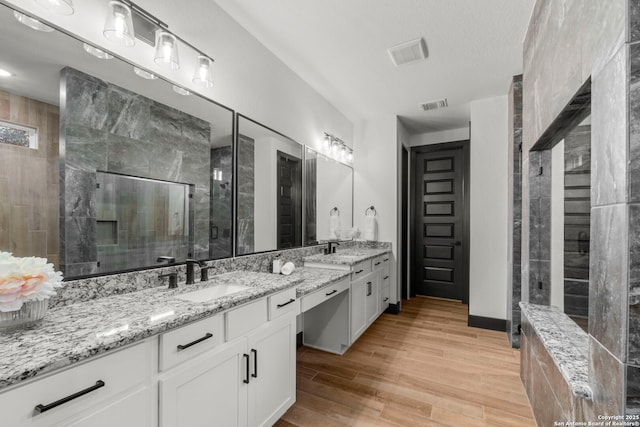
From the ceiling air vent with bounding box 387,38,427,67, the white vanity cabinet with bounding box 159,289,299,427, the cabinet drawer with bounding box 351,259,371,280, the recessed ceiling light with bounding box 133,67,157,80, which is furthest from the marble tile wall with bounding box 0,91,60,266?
the ceiling air vent with bounding box 387,38,427,67

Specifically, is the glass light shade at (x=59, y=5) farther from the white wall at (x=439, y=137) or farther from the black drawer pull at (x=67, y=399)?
the white wall at (x=439, y=137)

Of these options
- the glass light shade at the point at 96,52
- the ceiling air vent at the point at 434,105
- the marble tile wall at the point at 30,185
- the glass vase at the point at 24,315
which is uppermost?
the ceiling air vent at the point at 434,105

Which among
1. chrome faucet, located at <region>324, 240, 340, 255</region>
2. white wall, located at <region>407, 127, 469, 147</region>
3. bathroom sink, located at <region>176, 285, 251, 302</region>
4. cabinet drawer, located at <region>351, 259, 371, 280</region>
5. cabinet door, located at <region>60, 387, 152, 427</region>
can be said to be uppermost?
white wall, located at <region>407, 127, 469, 147</region>

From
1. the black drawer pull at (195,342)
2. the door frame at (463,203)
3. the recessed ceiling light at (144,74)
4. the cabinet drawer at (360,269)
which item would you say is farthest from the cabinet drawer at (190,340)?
the door frame at (463,203)

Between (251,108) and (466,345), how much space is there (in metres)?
3.11

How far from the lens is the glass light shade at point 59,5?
48.1 inches

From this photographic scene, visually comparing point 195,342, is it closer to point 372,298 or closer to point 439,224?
point 372,298

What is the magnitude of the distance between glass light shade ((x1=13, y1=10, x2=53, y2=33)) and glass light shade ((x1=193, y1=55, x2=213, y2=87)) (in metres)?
0.71

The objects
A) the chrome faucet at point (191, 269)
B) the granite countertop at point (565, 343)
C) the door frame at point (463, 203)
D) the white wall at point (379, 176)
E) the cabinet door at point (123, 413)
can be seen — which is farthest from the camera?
the door frame at point (463, 203)

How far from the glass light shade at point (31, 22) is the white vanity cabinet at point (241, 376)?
1.42 meters

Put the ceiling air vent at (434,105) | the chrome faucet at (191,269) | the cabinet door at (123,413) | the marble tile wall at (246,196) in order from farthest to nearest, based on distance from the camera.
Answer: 1. the ceiling air vent at (434,105)
2. the marble tile wall at (246,196)
3. the chrome faucet at (191,269)
4. the cabinet door at (123,413)

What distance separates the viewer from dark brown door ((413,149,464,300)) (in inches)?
178

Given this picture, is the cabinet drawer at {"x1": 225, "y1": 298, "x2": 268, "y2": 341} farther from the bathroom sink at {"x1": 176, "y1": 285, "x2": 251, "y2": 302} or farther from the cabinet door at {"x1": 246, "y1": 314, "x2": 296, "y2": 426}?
the bathroom sink at {"x1": 176, "y1": 285, "x2": 251, "y2": 302}

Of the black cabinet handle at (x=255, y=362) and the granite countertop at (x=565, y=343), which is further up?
the granite countertop at (x=565, y=343)
